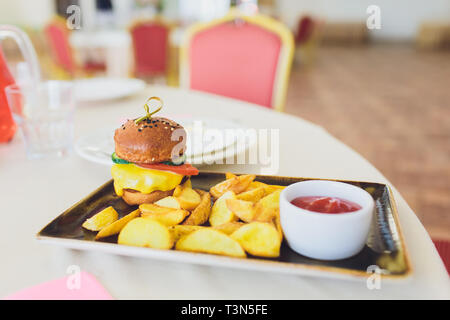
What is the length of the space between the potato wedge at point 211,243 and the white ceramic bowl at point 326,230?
0.07 metres

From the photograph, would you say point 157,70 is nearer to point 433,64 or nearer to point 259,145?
point 259,145

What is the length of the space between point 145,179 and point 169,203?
2.5 inches

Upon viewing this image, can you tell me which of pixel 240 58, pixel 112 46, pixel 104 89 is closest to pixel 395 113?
pixel 112 46

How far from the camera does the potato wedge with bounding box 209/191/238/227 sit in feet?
1.85

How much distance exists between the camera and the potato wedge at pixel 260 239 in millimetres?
488

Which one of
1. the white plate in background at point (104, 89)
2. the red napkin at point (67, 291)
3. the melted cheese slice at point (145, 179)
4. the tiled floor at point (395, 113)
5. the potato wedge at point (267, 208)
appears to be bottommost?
the tiled floor at point (395, 113)

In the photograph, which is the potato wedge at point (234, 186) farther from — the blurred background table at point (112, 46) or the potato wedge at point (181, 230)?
the blurred background table at point (112, 46)

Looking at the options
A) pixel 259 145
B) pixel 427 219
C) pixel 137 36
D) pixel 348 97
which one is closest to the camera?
pixel 259 145

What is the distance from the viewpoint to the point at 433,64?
795cm

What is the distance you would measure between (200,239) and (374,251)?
210 mm

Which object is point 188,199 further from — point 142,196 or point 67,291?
point 67,291

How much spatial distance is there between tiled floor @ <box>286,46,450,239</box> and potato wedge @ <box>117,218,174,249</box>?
1873 mm

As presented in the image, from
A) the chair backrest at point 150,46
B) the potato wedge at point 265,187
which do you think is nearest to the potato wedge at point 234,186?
the potato wedge at point 265,187
